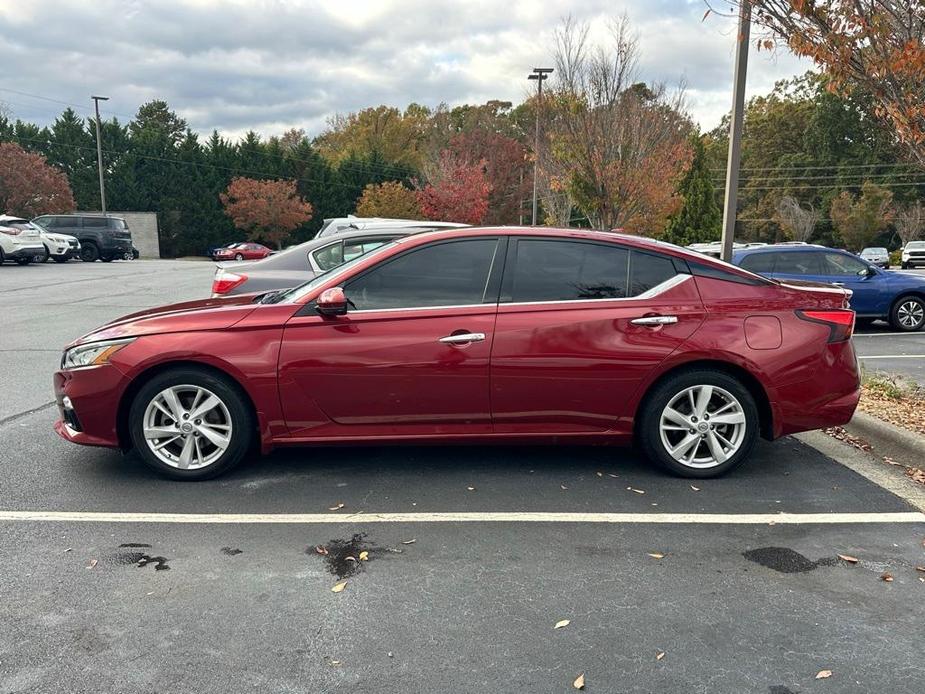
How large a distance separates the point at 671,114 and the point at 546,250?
1265 cm

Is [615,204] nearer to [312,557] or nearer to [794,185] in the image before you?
[312,557]

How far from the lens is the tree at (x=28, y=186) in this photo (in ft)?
126

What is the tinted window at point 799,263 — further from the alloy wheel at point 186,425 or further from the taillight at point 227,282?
the alloy wheel at point 186,425

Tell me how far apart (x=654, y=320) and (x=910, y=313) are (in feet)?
31.6

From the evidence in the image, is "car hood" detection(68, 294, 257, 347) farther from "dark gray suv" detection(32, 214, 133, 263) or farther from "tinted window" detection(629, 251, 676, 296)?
"dark gray suv" detection(32, 214, 133, 263)

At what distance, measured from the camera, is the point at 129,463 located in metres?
4.91

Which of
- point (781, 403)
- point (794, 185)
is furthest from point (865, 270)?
point (794, 185)

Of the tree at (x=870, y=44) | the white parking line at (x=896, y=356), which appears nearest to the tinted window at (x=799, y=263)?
the white parking line at (x=896, y=356)

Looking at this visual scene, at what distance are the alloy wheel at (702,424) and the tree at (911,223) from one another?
190ft

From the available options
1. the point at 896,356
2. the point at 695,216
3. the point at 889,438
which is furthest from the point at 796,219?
the point at 889,438

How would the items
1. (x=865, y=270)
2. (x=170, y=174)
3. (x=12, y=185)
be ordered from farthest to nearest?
(x=170, y=174)
(x=12, y=185)
(x=865, y=270)

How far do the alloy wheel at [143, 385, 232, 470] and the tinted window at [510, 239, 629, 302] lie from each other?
1.99 meters

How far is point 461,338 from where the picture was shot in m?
4.43

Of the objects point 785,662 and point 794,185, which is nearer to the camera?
point 785,662
